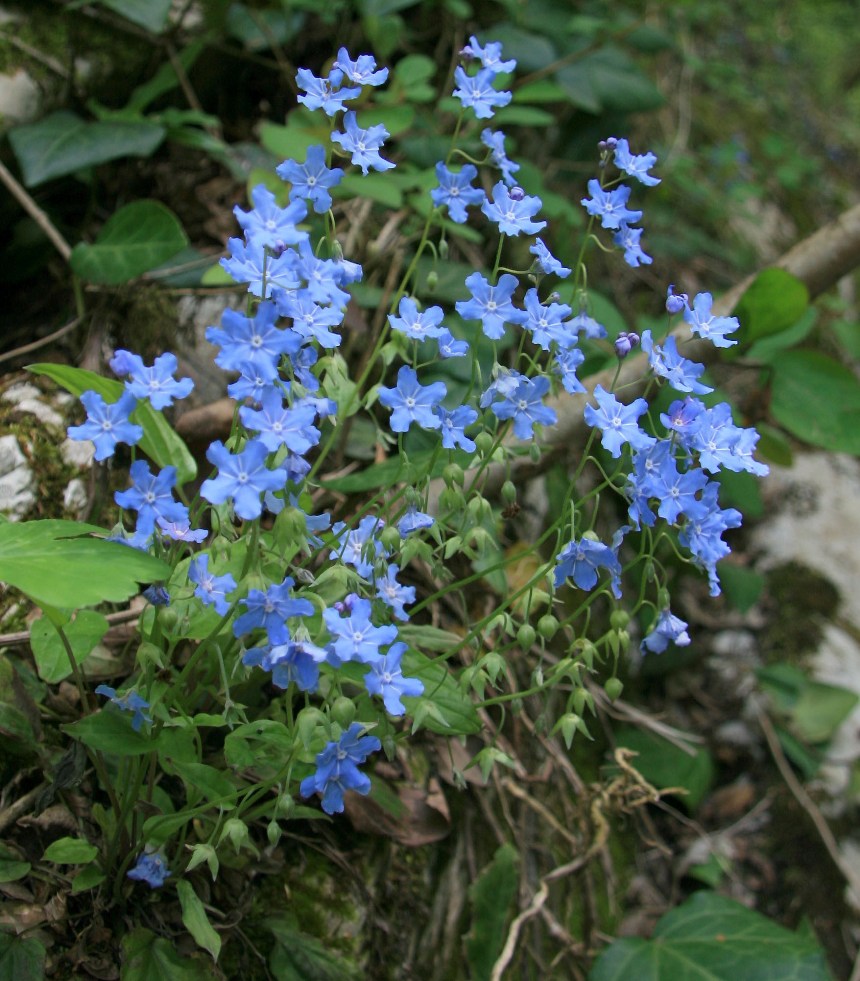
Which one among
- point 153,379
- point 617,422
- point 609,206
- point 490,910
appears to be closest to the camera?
point 153,379

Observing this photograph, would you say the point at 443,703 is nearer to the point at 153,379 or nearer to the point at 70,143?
the point at 153,379

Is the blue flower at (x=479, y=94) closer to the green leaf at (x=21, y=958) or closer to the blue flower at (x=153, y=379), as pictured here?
the blue flower at (x=153, y=379)

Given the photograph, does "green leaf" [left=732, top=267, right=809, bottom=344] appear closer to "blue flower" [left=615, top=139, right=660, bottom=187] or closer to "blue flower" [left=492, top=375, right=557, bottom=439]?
"blue flower" [left=615, top=139, right=660, bottom=187]

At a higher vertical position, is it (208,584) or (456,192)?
(456,192)

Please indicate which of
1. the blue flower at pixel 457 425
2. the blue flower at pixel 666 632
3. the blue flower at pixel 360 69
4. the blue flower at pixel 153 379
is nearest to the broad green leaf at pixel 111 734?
the blue flower at pixel 153 379

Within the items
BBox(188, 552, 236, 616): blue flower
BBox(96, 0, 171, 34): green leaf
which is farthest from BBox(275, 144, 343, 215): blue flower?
BBox(96, 0, 171, 34): green leaf

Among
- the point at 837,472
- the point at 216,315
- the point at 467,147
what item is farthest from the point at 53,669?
the point at 837,472

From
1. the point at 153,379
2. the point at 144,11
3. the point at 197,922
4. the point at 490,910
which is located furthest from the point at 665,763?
the point at 144,11
